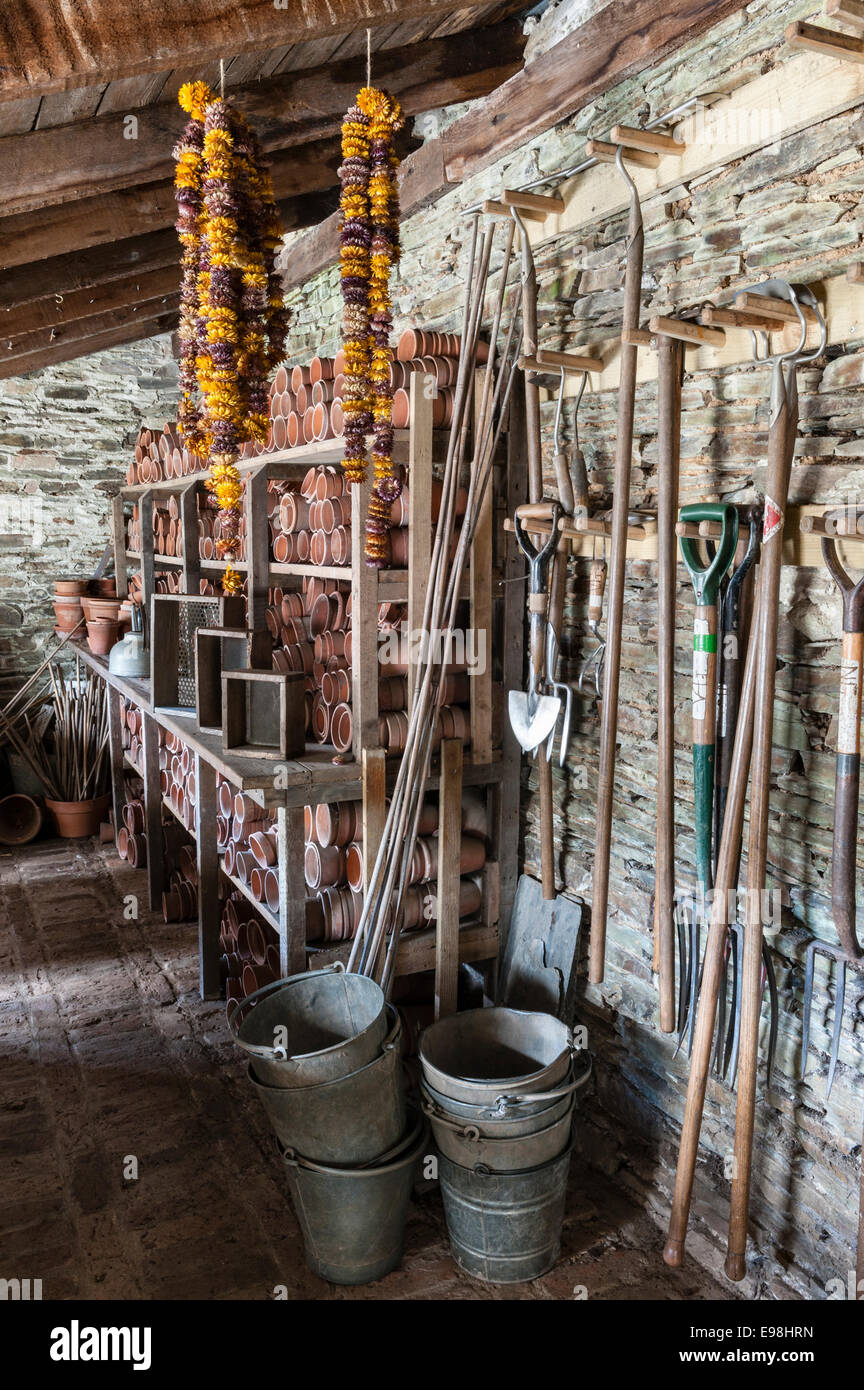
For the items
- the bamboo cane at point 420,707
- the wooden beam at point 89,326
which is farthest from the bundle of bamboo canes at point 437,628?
the wooden beam at point 89,326

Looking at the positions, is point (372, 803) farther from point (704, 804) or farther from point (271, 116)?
point (271, 116)

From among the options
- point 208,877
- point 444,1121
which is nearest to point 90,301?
point 208,877

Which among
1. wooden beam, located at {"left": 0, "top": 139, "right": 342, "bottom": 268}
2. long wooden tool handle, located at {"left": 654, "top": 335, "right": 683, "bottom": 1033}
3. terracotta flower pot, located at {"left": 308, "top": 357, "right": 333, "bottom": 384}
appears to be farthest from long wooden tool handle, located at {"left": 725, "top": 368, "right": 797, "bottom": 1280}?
wooden beam, located at {"left": 0, "top": 139, "right": 342, "bottom": 268}

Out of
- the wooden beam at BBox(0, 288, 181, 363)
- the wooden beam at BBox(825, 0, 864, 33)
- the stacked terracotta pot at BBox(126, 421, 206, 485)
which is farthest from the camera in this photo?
the wooden beam at BBox(0, 288, 181, 363)

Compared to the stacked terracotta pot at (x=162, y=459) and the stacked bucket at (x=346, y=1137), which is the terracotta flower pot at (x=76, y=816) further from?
the stacked bucket at (x=346, y=1137)

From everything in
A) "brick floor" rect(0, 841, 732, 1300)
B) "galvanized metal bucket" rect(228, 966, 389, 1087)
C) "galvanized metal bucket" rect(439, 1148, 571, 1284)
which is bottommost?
"brick floor" rect(0, 841, 732, 1300)

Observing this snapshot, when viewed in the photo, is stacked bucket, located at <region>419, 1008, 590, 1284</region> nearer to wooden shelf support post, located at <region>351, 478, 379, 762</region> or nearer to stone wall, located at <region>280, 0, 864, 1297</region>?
stone wall, located at <region>280, 0, 864, 1297</region>

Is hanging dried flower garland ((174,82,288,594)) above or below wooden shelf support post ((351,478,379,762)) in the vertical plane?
above

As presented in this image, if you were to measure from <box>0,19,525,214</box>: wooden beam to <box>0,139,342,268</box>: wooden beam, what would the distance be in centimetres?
45

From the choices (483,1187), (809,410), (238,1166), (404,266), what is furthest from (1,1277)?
(404,266)

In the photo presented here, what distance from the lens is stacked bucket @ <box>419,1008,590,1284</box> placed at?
101 inches

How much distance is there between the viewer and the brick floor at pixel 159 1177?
2.64 metres

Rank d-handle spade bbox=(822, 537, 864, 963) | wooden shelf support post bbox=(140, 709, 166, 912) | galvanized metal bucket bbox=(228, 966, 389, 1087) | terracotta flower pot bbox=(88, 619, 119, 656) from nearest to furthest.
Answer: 1. d-handle spade bbox=(822, 537, 864, 963)
2. galvanized metal bucket bbox=(228, 966, 389, 1087)
3. wooden shelf support post bbox=(140, 709, 166, 912)
4. terracotta flower pot bbox=(88, 619, 119, 656)

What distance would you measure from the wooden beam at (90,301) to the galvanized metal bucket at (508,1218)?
456 centimetres
